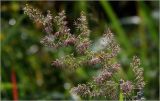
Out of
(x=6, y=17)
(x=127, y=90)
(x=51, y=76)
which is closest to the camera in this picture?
(x=127, y=90)

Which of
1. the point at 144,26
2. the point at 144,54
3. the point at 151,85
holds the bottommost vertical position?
the point at 151,85

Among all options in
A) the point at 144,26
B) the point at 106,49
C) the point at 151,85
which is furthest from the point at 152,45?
the point at 106,49

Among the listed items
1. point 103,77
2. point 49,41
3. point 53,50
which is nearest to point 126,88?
point 103,77

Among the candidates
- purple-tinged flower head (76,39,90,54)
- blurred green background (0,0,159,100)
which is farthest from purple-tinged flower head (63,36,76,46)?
blurred green background (0,0,159,100)

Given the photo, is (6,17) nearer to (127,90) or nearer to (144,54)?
(144,54)

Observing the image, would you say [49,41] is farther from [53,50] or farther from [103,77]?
[53,50]

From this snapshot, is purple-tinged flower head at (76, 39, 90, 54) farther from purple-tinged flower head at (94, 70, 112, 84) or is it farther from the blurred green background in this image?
the blurred green background

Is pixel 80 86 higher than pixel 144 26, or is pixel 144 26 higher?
pixel 144 26
